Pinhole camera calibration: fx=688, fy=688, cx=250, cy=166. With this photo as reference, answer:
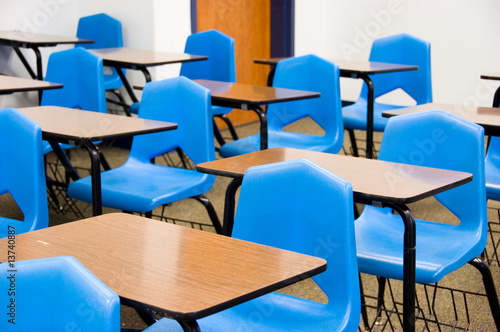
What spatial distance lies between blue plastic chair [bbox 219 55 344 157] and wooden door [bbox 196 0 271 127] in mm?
2317

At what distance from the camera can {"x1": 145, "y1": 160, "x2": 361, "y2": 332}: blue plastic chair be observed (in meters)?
1.70

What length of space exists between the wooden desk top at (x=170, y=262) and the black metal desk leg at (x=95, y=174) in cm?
82

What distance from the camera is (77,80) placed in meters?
4.02

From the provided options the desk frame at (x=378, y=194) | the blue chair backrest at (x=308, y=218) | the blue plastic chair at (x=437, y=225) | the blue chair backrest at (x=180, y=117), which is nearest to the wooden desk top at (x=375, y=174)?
the desk frame at (x=378, y=194)

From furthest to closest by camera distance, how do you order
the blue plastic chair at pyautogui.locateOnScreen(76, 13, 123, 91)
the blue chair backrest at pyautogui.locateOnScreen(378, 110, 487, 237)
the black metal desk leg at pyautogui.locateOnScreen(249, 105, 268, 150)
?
the blue plastic chair at pyautogui.locateOnScreen(76, 13, 123, 91) → the black metal desk leg at pyautogui.locateOnScreen(249, 105, 268, 150) → the blue chair backrest at pyautogui.locateOnScreen(378, 110, 487, 237)

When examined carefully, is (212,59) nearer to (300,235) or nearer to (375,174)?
(375,174)

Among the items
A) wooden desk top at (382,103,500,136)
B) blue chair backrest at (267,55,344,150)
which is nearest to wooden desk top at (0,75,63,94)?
blue chair backrest at (267,55,344,150)

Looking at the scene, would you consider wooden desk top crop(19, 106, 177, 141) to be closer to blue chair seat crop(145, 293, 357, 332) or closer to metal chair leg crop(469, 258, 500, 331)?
blue chair seat crop(145, 293, 357, 332)

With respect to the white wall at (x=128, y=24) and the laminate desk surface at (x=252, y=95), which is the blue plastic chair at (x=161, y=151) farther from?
the white wall at (x=128, y=24)

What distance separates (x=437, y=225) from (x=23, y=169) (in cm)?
149

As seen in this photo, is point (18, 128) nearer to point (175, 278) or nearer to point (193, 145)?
point (193, 145)

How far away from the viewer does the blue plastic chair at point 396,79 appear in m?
4.36

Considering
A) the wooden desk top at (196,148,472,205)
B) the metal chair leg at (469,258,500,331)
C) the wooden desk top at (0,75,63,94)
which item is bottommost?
the metal chair leg at (469,258,500,331)

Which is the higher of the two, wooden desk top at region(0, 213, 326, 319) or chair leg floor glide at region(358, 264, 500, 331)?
wooden desk top at region(0, 213, 326, 319)
